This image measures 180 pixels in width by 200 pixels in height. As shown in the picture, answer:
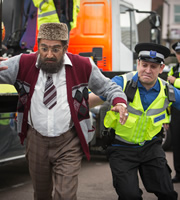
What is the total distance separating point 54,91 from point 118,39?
4836mm

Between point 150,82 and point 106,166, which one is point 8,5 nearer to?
point 106,166

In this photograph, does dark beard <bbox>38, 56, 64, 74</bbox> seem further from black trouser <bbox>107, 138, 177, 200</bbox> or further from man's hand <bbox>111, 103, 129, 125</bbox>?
black trouser <bbox>107, 138, 177, 200</bbox>

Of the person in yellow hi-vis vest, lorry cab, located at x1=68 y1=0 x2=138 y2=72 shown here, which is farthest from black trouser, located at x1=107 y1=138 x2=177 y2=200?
lorry cab, located at x1=68 y1=0 x2=138 y2=72

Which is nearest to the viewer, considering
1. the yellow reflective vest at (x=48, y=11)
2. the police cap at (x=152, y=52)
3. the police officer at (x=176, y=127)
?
the police cap at (x=152, y=52)

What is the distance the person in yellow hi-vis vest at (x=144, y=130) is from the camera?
4.28 meters

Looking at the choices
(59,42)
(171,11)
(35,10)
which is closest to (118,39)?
(35,10)

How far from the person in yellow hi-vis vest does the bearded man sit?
0.49 metres

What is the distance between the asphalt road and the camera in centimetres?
562

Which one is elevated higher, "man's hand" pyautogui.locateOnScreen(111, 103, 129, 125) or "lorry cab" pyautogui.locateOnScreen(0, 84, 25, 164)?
"man's hand" pyautogui.locateOnScreen(111, 103, 129, 125)

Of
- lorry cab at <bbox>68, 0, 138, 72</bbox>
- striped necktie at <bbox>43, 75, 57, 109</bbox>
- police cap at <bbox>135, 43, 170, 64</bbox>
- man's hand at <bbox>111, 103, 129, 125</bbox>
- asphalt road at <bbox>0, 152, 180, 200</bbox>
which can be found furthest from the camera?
lorry cab at <bbox>68, 0, 138, 72</bbox>

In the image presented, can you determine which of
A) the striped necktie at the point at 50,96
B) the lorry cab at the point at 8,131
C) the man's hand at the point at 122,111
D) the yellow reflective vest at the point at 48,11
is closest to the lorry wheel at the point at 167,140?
the yellow reflective vest at the point at 48,11

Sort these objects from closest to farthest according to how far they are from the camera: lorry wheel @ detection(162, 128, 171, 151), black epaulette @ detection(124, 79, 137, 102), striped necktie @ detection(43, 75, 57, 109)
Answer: striped necktie @ detection(43, 75, 57, 109), black epaulette @ detection(124, 79, 137, 102), lorry wheel @ detection(162, 128, 171, 151)

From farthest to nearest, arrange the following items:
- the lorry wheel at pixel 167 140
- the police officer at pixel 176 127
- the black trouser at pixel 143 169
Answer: the lorry wheel at pixel 167 140 < the police officer at pixel 176 127 < the black trouser at pixel 143 169

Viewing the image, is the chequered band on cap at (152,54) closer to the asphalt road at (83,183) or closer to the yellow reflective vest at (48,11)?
the asphalt road at (83,183)
